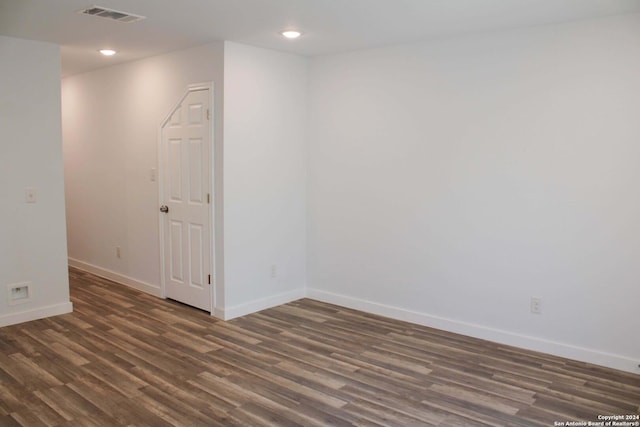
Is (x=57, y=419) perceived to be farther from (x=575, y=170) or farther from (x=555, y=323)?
(x=575, y=170)

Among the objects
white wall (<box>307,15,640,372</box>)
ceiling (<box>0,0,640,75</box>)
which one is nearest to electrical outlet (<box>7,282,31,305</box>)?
ceiling (<box>0,0,640,75</box>)

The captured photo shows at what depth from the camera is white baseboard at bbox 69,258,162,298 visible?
528cm

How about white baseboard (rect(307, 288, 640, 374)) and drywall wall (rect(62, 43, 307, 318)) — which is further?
drywall wall (rect(62, 43, 307, 318))

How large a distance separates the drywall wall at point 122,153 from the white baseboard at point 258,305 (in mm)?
187

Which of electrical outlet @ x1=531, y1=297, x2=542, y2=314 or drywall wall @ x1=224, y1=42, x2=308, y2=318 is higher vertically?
drywall wall @ x1=224, y1=42, x2=308, y2=318

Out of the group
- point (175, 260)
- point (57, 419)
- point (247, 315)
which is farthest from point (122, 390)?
point (175, 260)

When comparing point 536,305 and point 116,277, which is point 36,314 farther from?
point 536,305

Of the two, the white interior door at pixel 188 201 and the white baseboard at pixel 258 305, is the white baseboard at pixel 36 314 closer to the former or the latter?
the white interior door at pixel 188 201

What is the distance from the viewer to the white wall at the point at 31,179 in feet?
13.9

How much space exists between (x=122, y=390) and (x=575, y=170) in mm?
3426

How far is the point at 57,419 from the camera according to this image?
9.16 ft

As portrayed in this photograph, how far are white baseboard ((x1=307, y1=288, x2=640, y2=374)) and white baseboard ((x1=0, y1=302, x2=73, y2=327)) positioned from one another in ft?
7.80

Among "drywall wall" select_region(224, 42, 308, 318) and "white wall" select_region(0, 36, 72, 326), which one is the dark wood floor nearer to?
"white wall" select_region(0, 36, 72, 326)

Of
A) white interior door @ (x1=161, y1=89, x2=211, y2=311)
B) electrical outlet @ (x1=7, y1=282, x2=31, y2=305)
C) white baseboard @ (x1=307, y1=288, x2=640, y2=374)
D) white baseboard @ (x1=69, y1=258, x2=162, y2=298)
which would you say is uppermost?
white interior door @ (x1=161, y1=89, x2=211, y2=311)
